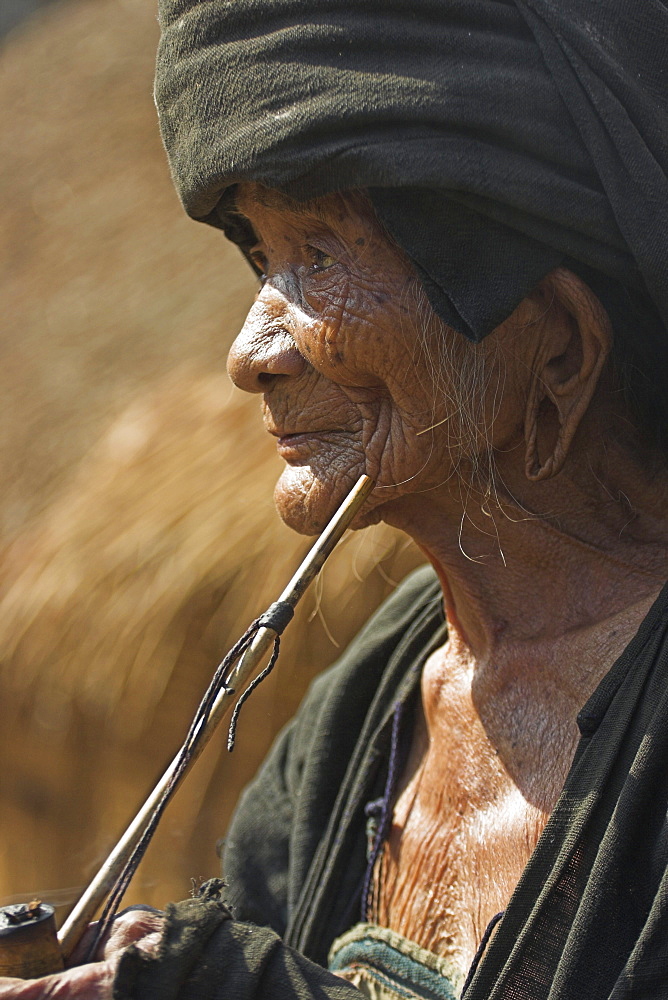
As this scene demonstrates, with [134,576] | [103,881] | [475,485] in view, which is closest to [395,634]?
[475,485]

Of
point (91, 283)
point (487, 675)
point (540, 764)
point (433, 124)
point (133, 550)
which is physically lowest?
point (540, 764)

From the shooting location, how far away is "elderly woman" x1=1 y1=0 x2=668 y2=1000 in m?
1.09

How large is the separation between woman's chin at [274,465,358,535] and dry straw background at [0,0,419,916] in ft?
2.93

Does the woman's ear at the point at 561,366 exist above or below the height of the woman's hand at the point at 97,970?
above

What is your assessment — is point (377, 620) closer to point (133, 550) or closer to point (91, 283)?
point (133, 550)

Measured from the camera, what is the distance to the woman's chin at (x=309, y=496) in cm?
134

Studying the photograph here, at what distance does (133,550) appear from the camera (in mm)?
2768

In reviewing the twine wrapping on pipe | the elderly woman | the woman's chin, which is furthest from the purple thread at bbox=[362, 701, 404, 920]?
the twine wrapping on pipe

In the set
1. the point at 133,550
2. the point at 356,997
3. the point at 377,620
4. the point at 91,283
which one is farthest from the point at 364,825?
the point at 91,283

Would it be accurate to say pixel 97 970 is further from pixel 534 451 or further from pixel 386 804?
pixel 534 451

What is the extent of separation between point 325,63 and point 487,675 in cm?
82

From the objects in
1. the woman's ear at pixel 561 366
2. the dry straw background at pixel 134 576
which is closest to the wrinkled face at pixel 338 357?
the woman's ear at pixel 561 366

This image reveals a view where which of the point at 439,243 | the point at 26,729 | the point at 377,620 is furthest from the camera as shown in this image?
the point at 26,729

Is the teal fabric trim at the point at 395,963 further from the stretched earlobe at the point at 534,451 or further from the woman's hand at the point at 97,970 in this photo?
the stretched earlobe at the point at 534,451
